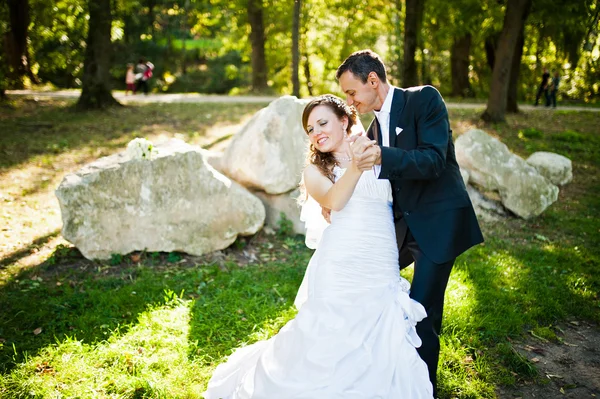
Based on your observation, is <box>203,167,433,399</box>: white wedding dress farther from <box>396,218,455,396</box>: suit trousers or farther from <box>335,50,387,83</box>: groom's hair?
<box>335,50,387,83</box>: groom's hair

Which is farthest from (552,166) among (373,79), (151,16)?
(151,16)

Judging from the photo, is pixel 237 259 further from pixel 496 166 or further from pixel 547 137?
pixel 547 137

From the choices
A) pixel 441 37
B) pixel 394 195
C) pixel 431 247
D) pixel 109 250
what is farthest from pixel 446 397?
pixel 441 37

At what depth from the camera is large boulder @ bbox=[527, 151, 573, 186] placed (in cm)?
1004

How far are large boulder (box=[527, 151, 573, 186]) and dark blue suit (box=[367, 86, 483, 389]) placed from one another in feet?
24.4

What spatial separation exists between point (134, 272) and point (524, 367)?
462cm

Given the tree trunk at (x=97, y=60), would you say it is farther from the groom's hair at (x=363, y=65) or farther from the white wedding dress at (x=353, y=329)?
the white wedding dress at (x=353, y=329)

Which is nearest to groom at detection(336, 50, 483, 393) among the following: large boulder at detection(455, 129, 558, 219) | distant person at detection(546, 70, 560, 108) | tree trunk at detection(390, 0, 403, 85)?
large boulder at detection(455, 129, 558, 219)

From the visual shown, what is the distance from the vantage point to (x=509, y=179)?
8297 millimetres

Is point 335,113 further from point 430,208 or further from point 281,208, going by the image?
point 281,208

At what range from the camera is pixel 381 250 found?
3.60 metres

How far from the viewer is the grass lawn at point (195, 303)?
13.9ft

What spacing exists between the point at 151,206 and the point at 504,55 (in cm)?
1209

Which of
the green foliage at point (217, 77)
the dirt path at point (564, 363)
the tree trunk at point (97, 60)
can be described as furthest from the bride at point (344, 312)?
the green foliage at point (217, 77)
